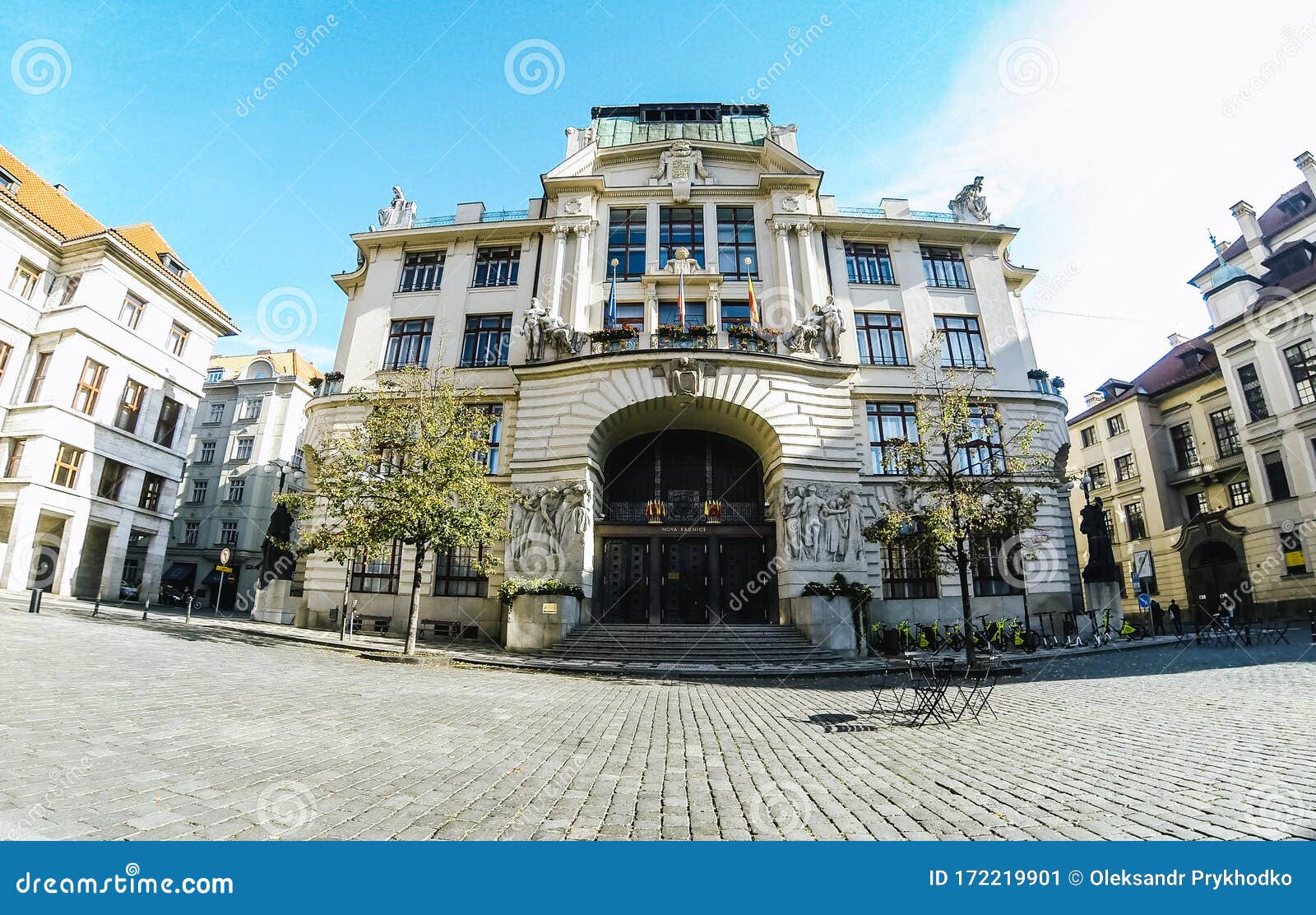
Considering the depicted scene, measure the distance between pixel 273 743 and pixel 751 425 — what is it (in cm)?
2011

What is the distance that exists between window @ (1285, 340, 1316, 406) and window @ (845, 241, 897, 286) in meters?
23.3

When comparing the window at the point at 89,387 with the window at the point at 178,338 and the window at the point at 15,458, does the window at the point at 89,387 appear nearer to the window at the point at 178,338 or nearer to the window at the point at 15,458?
the window at the point at 15,458

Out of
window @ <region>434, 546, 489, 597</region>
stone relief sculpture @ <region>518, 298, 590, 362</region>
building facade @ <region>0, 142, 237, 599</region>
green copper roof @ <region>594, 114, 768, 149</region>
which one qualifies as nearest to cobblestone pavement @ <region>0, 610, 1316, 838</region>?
window @ <region>434, 546, 489, 597</region>

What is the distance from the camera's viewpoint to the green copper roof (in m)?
31.9

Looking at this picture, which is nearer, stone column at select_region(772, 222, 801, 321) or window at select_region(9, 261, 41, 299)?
stone column at select_region(772, 222, 801, 321)

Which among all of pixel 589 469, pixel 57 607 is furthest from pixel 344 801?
pixel 57 607

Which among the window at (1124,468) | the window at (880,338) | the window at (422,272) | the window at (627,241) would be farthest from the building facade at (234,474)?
the window at (1124,468)

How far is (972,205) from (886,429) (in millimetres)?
14042

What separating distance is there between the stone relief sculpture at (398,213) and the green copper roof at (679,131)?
10.8m

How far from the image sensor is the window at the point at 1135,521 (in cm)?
4006

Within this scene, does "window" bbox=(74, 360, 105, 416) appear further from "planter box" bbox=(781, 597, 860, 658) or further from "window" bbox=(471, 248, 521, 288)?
"planter box" bbox=(781, 597, 860, 658)

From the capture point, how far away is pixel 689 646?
1922 centimetres

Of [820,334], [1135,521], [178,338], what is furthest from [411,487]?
[1135,521]

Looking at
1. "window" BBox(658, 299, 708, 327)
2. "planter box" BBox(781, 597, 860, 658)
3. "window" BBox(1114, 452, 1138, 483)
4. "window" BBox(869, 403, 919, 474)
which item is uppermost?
"window" BBox(658, 299, 708, 327)
